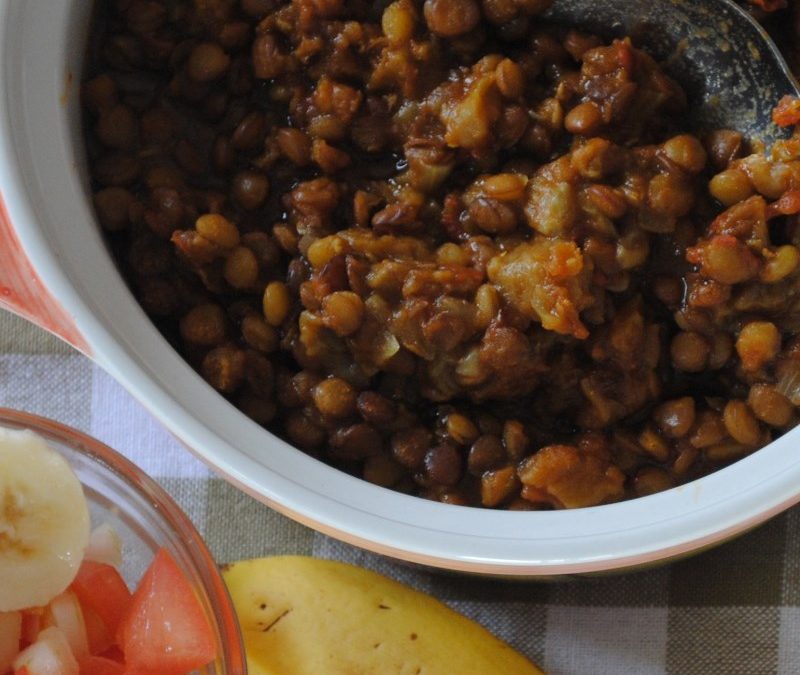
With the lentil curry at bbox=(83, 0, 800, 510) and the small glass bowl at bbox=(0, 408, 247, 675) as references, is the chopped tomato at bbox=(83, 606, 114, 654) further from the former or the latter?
the lentil curry at bbox=(83, 0, 800, 510)

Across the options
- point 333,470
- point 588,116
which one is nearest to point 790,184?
point 588,116

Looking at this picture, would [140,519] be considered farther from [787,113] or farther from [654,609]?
[787,113]

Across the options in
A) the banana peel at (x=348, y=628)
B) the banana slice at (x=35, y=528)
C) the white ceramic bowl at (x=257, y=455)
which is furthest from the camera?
the banana peel at (x=348, y=628)

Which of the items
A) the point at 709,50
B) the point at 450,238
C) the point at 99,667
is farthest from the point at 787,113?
the point at 99,667

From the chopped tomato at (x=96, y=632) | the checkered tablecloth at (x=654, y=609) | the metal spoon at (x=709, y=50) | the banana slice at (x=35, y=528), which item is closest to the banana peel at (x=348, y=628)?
the checkered tablecloth at (x=654, y=609)

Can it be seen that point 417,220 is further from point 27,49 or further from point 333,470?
point 27,49

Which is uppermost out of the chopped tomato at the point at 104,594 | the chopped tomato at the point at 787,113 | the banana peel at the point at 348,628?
the chopped tomato at the point at 787,113

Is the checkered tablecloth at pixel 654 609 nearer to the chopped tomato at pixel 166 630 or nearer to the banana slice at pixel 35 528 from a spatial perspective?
the chopped tomato at pixel 166 630
